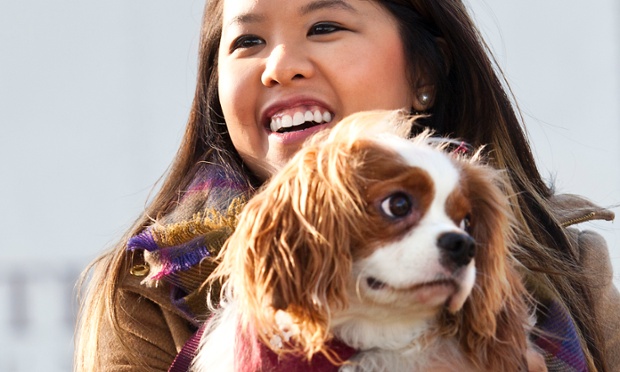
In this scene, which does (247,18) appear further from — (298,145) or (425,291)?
(425,291)

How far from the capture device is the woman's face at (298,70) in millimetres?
2584

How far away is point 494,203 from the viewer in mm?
2158

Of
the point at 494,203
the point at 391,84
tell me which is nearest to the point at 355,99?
the point at 391,84

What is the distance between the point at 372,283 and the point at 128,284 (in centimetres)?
76

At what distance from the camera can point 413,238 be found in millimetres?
1941

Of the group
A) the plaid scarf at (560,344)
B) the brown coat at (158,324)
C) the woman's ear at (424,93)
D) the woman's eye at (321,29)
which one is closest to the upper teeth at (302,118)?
the woman's eye at (321,29)

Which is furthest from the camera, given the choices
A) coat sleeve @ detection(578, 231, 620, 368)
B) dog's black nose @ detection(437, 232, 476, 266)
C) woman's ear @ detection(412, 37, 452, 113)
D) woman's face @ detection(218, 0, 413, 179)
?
woman's ear @ detection(412, 37, 452, 113)

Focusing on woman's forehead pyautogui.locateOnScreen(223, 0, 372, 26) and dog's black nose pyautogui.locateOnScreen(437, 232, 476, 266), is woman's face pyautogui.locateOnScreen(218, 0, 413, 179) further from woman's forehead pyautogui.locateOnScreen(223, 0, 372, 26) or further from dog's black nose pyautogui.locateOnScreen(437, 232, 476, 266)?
dog's black nose pyautogui.locateOnScreen(437, 232, 476, 266)

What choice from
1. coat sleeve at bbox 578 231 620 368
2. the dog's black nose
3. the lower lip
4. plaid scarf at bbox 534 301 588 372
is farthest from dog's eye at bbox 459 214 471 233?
coat sleeve at bbox 578 231 620 368

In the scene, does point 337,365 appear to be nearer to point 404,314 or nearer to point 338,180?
point 404,314

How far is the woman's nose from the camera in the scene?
8.40 feet

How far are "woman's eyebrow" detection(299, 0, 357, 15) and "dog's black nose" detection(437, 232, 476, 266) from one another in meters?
0.86

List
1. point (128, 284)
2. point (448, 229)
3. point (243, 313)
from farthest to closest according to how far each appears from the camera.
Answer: point (128, 284)
point (243, 313)
point (448, 229)

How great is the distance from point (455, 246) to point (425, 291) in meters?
0.10
